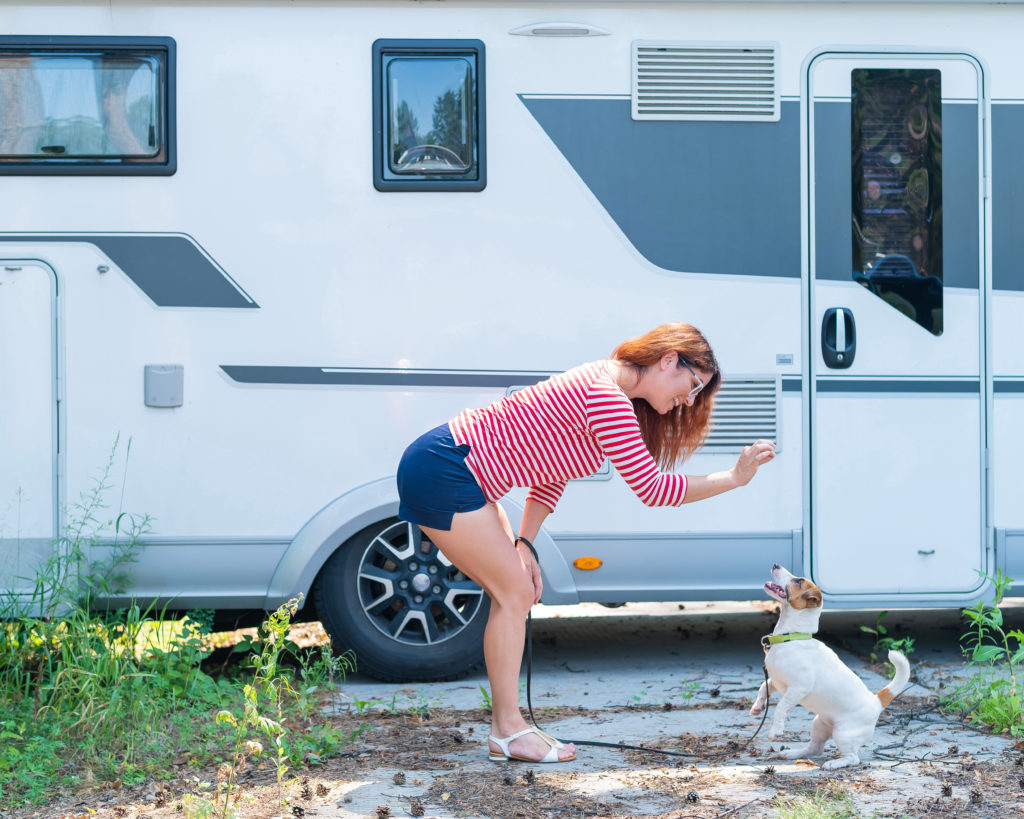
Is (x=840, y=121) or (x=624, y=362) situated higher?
(x=840, y=121)

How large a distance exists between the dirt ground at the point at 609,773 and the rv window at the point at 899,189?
1.66 meters

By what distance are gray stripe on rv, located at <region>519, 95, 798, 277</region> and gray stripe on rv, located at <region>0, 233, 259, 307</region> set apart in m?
1.50

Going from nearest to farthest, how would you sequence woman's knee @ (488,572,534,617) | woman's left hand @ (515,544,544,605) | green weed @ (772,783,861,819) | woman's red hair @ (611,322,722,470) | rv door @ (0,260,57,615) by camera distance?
green weed @ (772,783,861,819)
woman's red hair @ (611,322,722,470)
woman's knee @ (488,572,534,617)
woman's left hand @ (515,544,544,605)
rv door @ (0,260,57,615)

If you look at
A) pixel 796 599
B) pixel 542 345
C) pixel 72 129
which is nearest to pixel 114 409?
pixel 72 129

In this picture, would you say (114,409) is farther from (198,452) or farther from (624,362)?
(624,362)

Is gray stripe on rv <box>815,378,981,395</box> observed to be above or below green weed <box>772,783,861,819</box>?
above

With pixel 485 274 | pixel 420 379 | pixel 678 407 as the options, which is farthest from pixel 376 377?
pixel 678 407

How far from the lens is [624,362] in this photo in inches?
145

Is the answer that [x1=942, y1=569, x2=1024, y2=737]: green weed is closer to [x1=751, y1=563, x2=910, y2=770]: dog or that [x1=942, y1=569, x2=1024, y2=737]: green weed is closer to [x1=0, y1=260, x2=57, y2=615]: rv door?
[x1=751, y1=563, x2=910, y2=770]: dog

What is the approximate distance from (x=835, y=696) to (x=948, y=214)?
2.36 meters

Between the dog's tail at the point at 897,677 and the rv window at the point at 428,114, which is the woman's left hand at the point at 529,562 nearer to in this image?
the dog's tail at the point at 897,677

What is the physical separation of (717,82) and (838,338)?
119 cm

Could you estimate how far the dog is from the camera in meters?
3.48

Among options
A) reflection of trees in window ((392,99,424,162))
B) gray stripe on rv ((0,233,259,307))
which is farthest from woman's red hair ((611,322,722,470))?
gray stripe on rv ((0,233,259,307))
